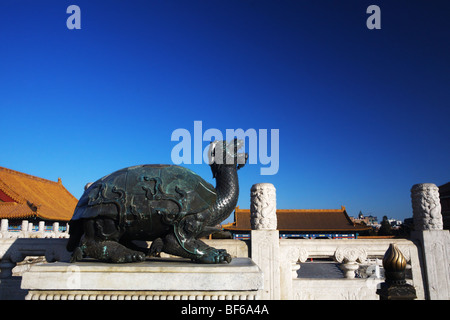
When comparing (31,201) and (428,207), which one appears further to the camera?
(31,201)

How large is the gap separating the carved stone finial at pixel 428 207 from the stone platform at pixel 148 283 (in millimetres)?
3223

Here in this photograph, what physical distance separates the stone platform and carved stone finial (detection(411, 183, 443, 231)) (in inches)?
127

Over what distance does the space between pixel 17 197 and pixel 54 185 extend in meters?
8.21

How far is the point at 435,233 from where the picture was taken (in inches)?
168

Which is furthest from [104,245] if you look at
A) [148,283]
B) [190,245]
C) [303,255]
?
[303,255]

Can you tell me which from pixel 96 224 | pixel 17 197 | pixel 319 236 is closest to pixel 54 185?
pixel 17 197

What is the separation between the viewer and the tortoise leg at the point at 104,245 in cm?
280

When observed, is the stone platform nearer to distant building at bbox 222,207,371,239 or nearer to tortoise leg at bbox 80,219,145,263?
tortoise leg at bbox 80,219,145,263

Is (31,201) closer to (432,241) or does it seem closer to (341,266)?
(341,266)

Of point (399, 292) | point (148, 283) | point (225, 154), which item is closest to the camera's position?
point (399, 292)

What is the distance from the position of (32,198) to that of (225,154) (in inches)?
897

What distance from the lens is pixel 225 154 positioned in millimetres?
3400

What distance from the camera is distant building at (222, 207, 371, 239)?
67.8 feet
